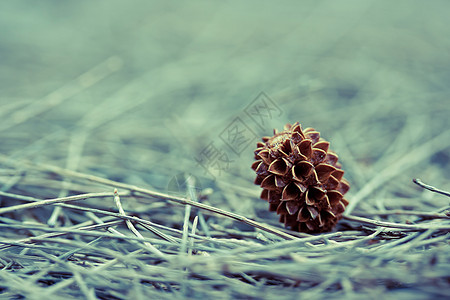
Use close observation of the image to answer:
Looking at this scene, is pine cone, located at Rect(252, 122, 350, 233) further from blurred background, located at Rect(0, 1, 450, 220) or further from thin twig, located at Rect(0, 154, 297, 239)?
blurred background, located at Rect(0, 1, 450, 220)

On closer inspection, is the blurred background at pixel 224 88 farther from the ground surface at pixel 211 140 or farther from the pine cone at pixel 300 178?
the pine cone at pixel 300 178

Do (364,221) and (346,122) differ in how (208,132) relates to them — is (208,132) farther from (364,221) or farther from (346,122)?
(364,221)

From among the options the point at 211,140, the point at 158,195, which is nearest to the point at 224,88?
the point at 211,140

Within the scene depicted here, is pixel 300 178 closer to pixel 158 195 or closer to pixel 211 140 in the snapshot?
pixel 158 195

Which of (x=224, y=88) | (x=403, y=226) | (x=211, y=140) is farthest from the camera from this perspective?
(x=224, y=88)

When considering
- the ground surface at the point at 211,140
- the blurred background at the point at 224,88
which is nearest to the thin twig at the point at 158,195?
the ground surface at the point at 211,140

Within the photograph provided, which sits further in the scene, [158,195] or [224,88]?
[224,88]

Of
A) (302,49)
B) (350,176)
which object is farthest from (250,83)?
(350,176)
